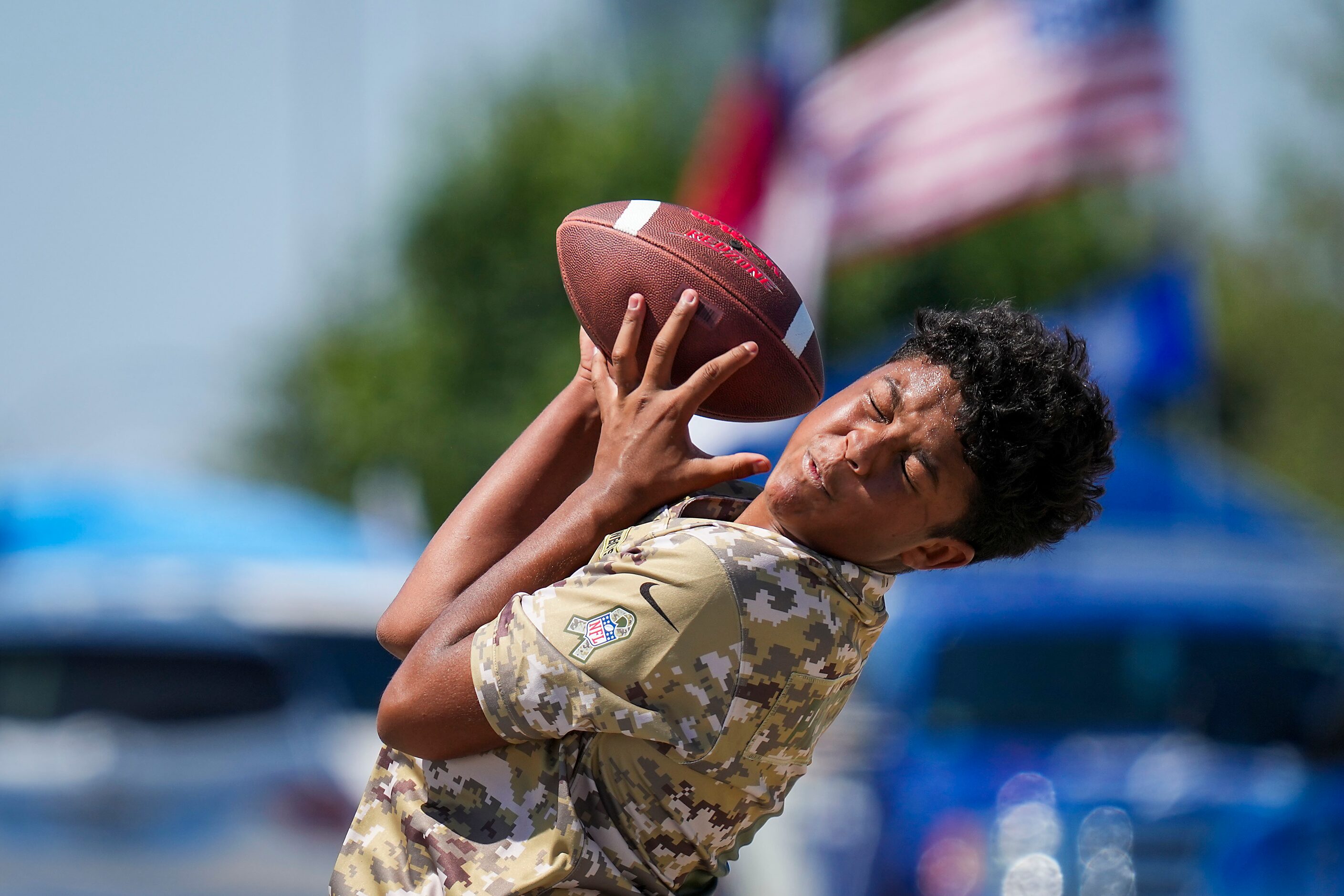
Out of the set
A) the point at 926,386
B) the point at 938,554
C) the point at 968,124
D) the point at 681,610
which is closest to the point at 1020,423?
the point at 926,386

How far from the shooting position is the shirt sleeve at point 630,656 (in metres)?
1.88

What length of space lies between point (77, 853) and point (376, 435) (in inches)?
599

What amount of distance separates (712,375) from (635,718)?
507 millimetres

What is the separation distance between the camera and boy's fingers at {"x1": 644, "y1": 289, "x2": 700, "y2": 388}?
208cm

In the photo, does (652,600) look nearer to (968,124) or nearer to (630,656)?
(630,656)

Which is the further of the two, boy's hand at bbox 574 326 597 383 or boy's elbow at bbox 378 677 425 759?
boy's hand at bbox 574 326 597 383

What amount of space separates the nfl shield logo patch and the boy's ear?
1.55ft

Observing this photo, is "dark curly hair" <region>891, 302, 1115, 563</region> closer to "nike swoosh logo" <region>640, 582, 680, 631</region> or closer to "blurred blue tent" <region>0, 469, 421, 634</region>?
"nike swoosh logo" <region>640, 582, 680, 631</region>

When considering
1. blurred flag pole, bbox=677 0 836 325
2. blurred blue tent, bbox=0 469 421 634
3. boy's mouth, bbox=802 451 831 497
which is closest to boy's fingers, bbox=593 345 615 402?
boy's mouth, bbox=802 451 831 497

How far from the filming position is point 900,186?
9.44 meters

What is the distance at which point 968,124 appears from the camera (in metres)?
9.36

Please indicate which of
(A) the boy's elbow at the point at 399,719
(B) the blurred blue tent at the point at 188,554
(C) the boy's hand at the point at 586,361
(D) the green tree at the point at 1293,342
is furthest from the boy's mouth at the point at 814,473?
(D) the green tree at the point at 1293,342

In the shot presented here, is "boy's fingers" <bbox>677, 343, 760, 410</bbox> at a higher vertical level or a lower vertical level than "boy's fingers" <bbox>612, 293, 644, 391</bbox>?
lower

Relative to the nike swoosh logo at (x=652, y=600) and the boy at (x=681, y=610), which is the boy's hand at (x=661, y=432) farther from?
the nike swoosh logo at (x=652, y=600)
